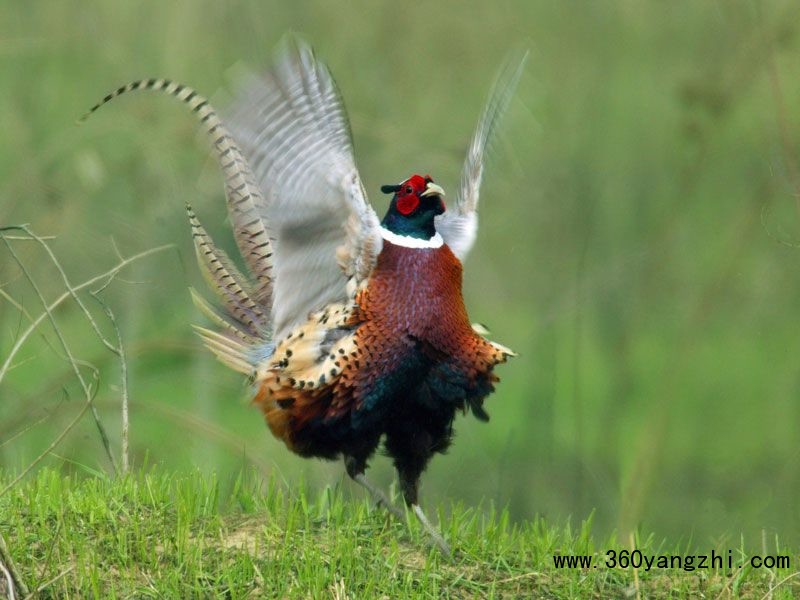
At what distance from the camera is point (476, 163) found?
508 cm

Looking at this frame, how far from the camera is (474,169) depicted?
510cm

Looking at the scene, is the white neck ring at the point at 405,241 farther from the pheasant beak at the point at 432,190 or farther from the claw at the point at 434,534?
the claw at the point at 434,534

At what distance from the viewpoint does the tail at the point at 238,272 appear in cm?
477

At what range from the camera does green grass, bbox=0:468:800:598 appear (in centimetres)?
389

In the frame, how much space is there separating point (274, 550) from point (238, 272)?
4.56 feet

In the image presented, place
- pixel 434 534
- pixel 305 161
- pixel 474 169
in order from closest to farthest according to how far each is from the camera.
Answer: pixel 434 534 → pixel 305 161 → pixel 474 169

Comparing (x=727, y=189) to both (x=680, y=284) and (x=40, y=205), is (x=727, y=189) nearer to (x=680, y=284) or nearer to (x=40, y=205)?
(x=680, y=284)

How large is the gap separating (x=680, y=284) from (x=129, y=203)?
8.22 feet

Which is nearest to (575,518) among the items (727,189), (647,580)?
(647,580)

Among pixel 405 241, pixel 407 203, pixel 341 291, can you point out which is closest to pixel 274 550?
pixel 341 291

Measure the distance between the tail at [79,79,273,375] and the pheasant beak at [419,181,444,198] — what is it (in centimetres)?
53

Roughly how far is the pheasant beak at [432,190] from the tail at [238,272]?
1.74 ft

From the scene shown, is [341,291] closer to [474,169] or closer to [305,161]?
→ [305,161]

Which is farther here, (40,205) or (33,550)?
(40,205)
